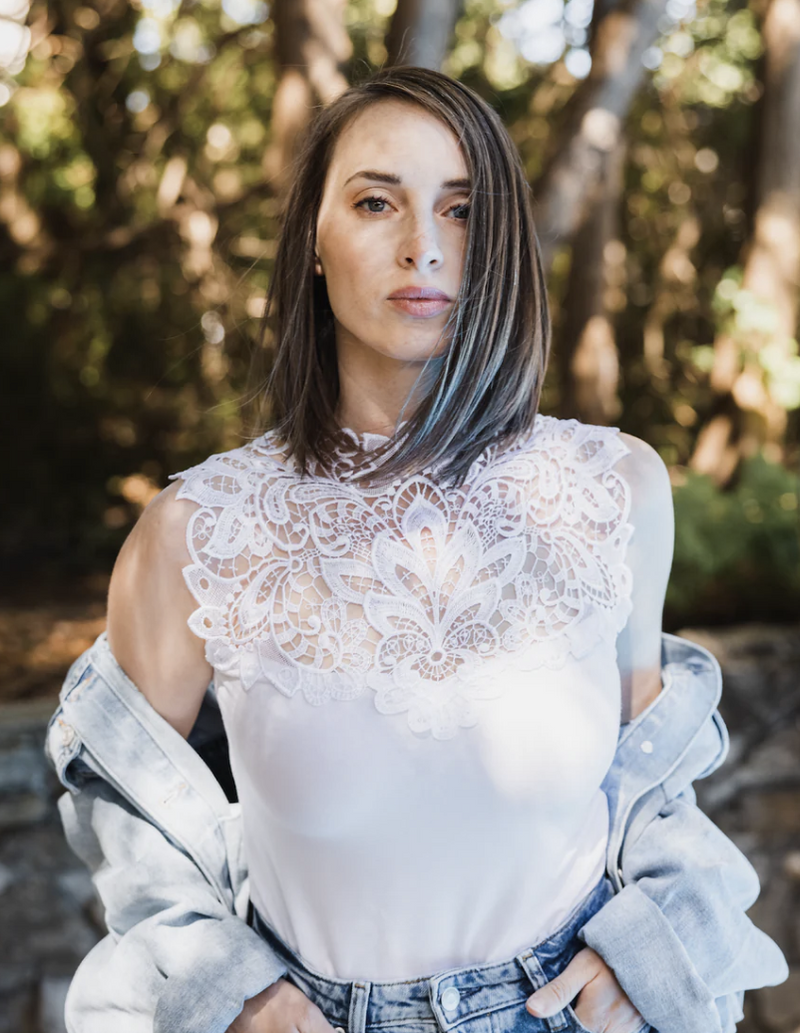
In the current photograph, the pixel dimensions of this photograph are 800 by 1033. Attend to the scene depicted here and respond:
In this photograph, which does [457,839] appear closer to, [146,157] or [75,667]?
[75,667]

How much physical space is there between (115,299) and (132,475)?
1077mm

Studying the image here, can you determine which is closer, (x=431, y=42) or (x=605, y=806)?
(x=605, y=806)

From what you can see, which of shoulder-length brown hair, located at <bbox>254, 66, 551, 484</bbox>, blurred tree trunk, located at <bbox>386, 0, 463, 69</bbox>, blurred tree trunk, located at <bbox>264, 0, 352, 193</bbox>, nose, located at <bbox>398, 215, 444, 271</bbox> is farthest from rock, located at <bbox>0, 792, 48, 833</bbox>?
blurred tree trunk, located at <bbox>386, 0, 463, 69</bbox>

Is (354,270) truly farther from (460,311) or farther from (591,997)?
(591,997)

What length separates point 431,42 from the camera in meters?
2.43

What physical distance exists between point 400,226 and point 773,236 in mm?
3221

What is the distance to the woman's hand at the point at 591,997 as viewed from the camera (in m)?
1.22

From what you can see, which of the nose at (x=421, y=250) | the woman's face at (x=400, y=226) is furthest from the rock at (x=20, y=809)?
the nose at (x=421, y=250)

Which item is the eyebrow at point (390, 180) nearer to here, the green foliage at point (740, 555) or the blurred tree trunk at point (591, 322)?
the green foliage at point (740, 555)

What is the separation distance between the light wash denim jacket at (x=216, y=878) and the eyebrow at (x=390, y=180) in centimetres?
70

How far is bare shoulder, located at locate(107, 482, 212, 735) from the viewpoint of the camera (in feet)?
4.17

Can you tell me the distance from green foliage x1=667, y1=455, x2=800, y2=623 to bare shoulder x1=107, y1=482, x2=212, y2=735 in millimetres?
2500

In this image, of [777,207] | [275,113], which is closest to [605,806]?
[275,113]

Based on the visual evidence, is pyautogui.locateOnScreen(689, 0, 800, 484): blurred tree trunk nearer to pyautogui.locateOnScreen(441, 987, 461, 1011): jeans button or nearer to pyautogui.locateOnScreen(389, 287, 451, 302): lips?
pyautogui.locateOnScreen(389, 287, 451, 302): lips
